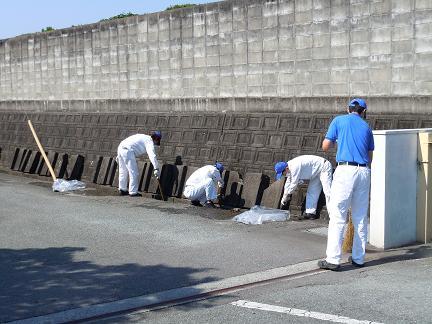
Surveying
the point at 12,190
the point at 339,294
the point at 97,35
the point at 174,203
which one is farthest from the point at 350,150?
the point at 97,35

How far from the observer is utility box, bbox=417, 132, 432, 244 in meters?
8.59

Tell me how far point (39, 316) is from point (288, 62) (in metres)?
7.61

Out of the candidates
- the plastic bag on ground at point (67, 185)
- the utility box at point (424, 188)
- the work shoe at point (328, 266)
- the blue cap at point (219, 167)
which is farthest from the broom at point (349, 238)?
the plastic bag on ground at point (67, 185)

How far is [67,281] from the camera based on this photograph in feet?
22.4

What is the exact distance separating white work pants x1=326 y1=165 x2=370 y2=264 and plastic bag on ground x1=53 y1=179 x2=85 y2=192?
27.7 ft

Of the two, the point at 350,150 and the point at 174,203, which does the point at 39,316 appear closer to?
the point at 350,150

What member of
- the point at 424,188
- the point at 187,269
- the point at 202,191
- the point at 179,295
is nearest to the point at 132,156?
the point at 202,191

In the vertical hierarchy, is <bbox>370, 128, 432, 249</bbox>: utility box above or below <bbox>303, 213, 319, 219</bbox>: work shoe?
above

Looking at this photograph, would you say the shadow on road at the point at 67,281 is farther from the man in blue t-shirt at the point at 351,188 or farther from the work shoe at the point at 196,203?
the work shoe at the point at 196,203

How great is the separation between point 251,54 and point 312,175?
3.39 m

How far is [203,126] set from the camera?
13352 mm

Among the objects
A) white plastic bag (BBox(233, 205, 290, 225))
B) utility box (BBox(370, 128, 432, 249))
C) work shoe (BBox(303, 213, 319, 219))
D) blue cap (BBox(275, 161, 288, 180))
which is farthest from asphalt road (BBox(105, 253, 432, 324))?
blue cap (BBox(275, 161, 288, 180))

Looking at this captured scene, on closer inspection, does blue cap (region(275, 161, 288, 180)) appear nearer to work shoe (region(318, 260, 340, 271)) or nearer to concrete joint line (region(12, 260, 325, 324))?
concrete joint line (region(12, 260, 325, 324))

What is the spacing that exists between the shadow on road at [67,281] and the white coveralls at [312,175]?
3523 mm
